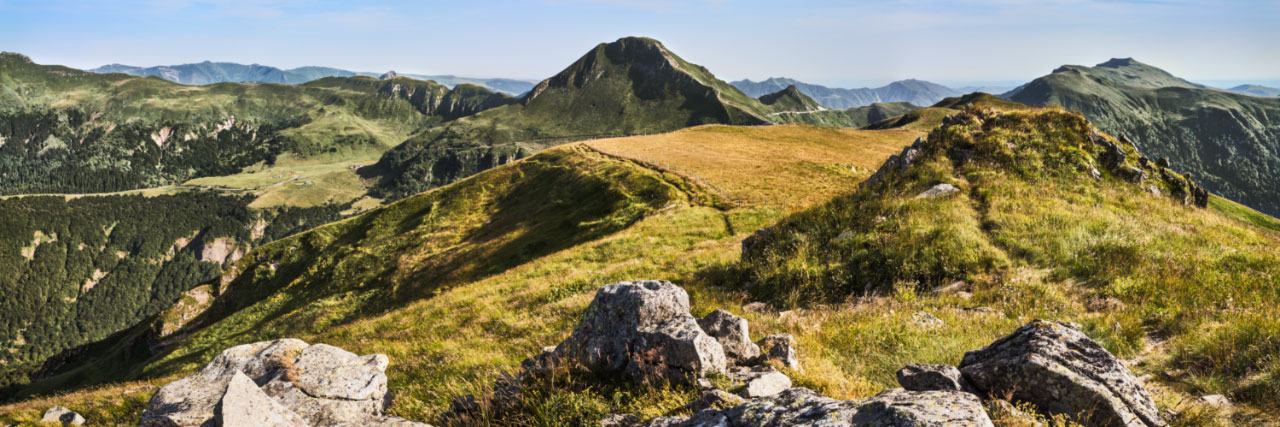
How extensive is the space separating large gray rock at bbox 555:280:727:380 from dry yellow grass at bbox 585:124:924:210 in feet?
40.2

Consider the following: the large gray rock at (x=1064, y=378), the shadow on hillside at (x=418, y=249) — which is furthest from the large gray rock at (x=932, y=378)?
the shadow on hillside at (x=418, y=249)

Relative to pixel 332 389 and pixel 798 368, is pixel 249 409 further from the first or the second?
pixel 798 368

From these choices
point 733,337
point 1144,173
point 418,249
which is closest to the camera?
point 733,337

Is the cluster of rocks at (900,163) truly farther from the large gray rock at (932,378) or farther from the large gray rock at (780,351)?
the large gray rock at (932,378)

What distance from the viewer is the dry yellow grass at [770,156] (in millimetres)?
→ 45562

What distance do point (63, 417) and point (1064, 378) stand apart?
25.9m

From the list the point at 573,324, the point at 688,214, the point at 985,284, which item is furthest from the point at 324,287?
the point at 985,284

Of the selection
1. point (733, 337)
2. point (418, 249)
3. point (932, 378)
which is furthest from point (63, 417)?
point (418, 249)

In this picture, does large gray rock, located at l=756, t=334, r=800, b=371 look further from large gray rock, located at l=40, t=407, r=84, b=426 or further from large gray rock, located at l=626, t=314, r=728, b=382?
large gray rock, located at l=40, t=407, r=84, b=426

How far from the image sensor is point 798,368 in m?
7.99

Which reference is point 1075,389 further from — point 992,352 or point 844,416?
point 844,416

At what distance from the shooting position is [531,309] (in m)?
17.6

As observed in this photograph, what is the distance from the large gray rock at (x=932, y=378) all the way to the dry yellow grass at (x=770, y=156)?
1367 centimetres

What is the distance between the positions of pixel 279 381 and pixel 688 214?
2934 cm
